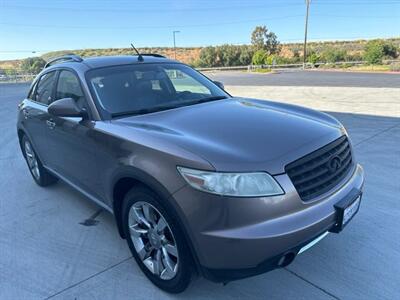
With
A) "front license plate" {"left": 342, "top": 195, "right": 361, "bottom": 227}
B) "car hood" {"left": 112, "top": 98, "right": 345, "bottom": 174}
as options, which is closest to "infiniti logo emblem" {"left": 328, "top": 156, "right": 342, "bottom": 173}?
"car hood" {"left": 112, "top": 98, "right": 345, "bottom": 174}

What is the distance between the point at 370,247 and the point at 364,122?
5.33 metres

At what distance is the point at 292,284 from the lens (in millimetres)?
2701

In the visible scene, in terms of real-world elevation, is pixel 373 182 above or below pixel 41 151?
below

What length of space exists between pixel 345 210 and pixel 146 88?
7.14 feet

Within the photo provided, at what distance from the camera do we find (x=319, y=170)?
2395 mm

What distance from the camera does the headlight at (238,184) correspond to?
2086 mm

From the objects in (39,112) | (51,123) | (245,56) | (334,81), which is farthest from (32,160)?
(245,56)

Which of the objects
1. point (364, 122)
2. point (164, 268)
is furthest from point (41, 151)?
point (364, 122)

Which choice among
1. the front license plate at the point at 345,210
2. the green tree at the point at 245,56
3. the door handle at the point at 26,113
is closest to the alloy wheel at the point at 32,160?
the door handle at the point at 26,113

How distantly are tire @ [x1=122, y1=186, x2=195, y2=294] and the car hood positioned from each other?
471mm

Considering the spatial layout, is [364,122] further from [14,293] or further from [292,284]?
[14,293]

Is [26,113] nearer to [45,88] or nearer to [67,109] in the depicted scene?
[45,88]

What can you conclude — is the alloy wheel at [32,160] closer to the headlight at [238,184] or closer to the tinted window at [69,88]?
the tinted window at [69,88]

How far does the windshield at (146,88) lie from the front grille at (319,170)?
4.83ft
